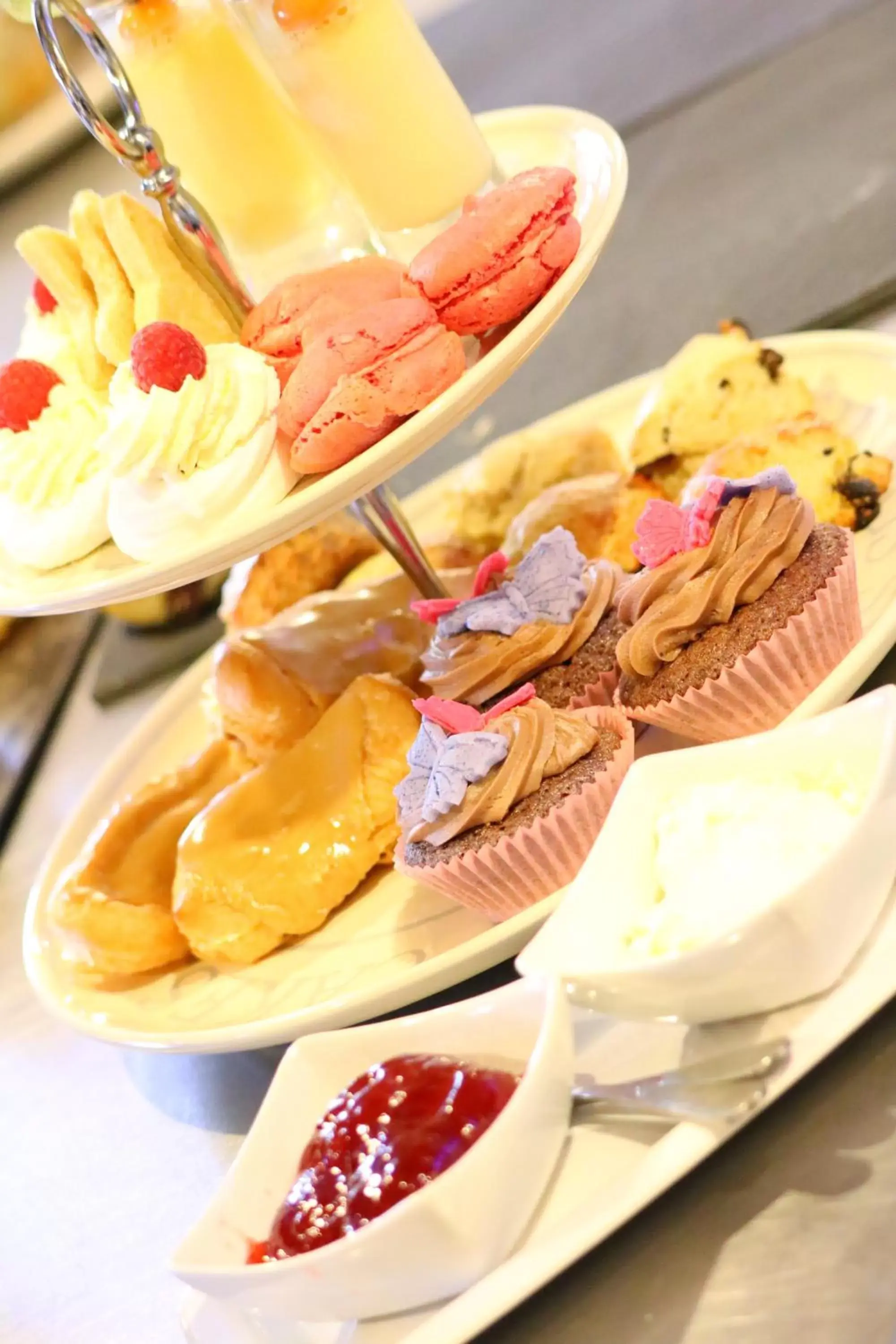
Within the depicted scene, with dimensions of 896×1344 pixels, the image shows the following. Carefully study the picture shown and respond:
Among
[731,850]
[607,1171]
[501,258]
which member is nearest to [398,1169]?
[607,1171]

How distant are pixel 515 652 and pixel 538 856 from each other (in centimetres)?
23

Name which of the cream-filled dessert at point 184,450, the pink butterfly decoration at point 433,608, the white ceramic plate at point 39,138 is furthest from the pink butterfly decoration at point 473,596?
the white ceramic plate at point 39,138

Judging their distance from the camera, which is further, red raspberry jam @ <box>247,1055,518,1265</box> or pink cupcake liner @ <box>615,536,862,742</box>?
pink cupcake liner @ <box>615,536,862,742</box>

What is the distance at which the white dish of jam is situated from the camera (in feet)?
2.56

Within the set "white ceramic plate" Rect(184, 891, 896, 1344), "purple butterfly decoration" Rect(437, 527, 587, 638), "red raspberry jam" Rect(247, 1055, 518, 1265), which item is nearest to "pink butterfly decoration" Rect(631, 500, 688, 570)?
"purple butterfly decoration" Rect(437, 527, 587, 638)

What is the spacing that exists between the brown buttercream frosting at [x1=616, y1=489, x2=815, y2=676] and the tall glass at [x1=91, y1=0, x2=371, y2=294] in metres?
0.56

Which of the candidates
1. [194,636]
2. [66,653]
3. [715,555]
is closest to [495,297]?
[715,555]

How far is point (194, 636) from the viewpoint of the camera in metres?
2.19

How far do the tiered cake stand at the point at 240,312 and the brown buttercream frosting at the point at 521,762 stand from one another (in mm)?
264

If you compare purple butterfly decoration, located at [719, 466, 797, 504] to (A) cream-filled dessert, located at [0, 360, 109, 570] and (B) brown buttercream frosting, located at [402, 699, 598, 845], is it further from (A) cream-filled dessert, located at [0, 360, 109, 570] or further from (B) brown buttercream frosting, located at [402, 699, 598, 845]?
(A) cream-filled dessert, located at [0, 360, 109, 570]

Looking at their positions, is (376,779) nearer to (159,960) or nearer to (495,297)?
(159,960)

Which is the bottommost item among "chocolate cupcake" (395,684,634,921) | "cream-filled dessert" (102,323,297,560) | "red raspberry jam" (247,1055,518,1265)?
"chocolate cupcake" (395,684,634,921)

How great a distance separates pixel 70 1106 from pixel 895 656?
1.07 meters

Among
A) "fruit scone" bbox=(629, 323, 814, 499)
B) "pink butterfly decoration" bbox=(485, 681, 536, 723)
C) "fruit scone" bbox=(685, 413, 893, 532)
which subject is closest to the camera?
"pink butterfly decoration" bbox=(485, 681, 536, 723)
